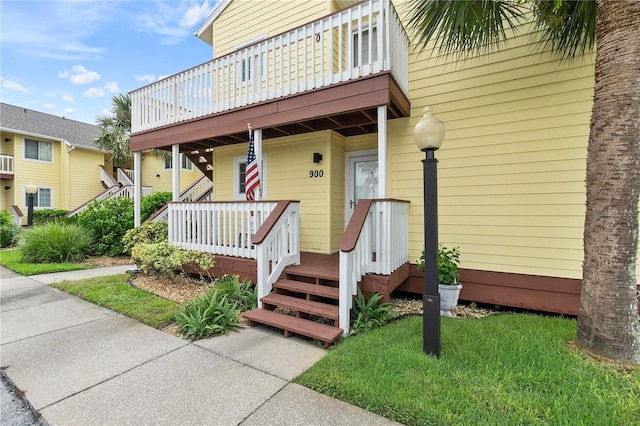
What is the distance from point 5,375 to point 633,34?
6724 millimetres

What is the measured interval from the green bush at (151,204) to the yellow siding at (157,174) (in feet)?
22.9

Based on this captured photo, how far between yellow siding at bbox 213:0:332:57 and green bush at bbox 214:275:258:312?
5.99m

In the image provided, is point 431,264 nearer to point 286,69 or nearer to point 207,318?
point 207,318

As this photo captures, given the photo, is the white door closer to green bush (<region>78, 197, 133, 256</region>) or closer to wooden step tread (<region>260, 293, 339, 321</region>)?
wooden step tread (<region>260, 293, 339, 321</region>)

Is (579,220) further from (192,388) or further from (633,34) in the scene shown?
(192,388)

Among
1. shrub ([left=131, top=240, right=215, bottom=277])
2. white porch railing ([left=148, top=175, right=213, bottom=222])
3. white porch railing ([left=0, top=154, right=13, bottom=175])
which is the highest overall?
white porch railing ([left=0, top=154, right=13, bottom=175])

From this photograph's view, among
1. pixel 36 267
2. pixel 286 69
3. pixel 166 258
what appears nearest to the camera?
pixel 166 258

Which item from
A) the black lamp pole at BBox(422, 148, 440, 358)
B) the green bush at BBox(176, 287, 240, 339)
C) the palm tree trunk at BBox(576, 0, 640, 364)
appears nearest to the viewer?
the palm tree trunk at BBox(576, 0, 640, 364)

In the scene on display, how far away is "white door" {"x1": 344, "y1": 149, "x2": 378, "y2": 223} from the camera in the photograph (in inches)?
252

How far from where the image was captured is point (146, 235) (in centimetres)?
692

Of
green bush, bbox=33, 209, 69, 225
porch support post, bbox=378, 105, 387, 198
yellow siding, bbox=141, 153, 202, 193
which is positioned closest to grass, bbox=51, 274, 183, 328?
porch support post, bbox=378, 105, 387, 198

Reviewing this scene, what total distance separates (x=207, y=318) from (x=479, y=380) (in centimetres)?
313

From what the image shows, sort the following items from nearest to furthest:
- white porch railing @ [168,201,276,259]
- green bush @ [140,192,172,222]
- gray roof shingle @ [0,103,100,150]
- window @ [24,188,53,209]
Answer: white porch railing @ [168,201,276,259], green bush @ [140,192,172,222], gray roof shingle @ [0,103,100,150], window @ [24,188,53,209]

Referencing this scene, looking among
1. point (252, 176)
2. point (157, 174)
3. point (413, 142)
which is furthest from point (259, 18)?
point (157, 174)
